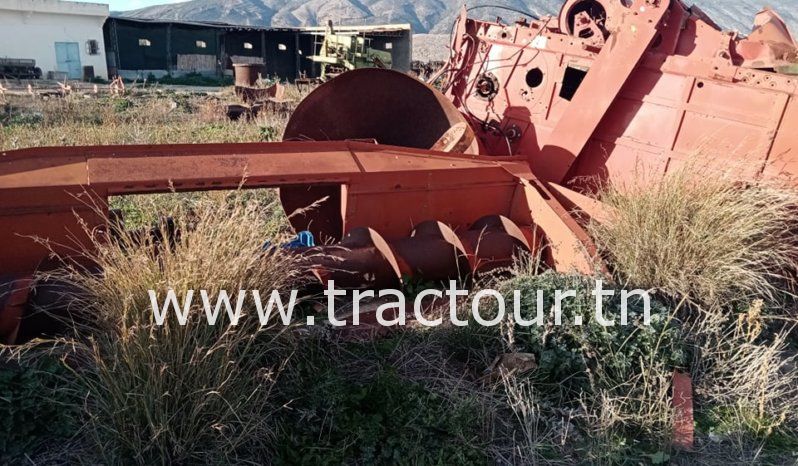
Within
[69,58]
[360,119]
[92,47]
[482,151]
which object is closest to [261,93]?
[360,119]

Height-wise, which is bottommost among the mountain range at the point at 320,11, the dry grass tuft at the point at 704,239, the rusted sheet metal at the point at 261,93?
the rusted sheet metal at the point at 261,93

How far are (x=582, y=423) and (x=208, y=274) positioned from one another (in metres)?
1.86

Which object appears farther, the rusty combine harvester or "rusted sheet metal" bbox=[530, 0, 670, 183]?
"rusted sheet metal" bbox=[530, 0, 670, 183]

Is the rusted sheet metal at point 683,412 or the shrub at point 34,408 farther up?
the shrub at point 34,408

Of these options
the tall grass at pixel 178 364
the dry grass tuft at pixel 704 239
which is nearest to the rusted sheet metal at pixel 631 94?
the dry grass tuft at pixel 704 239

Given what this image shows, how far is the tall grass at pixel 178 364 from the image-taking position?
238 centimetres

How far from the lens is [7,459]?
93.0 inches

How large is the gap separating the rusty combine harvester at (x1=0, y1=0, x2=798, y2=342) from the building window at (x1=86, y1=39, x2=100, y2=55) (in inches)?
1150

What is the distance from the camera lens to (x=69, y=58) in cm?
2958

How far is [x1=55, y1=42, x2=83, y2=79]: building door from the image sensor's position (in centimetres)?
2939

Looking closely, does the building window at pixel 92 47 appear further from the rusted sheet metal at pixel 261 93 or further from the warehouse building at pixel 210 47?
the rusted sheet metal at pixel 261 93

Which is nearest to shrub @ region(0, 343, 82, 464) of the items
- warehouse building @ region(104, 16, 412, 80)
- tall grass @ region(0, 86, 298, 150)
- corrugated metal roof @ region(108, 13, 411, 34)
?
tall grass @ region(0, 86, 298, 150)

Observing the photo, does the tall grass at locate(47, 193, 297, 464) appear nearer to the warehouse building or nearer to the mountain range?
the warehouse building

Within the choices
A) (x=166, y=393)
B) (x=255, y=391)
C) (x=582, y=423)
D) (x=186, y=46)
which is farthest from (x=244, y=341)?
(x=186, y=46)
